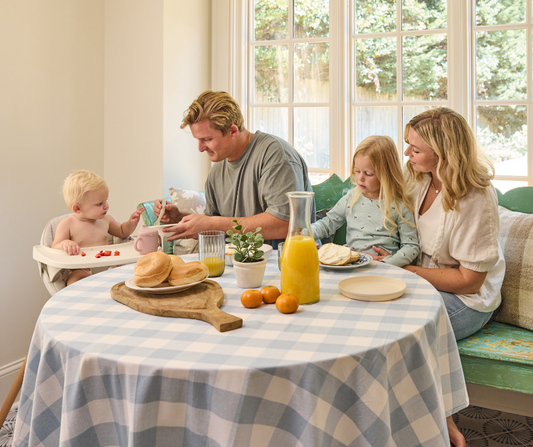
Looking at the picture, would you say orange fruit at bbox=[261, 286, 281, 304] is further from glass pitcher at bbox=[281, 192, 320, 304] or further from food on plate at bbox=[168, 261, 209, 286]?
food on plate at bbox=[168, 261, 209, 286]

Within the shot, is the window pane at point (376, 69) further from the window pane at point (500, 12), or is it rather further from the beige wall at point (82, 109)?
the beige wall at point (82, 109)

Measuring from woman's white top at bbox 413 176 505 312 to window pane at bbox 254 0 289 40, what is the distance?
6.04 ft

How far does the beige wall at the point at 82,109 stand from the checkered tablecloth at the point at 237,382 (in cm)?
159

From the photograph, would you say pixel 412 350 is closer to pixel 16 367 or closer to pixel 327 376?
pixel 327 376

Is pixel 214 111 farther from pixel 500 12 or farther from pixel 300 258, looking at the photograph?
pixel 500 12

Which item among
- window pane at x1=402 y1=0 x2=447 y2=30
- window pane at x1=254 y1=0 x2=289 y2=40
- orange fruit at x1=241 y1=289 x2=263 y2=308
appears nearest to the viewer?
orange fruit at x1=241 y1=289 x2=263 y2=308

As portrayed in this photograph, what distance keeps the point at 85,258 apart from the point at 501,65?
2.47 m

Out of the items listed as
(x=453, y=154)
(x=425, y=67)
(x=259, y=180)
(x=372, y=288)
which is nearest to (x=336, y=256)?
(x=372, y=288)

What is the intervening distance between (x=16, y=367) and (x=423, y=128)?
2330 millimetres

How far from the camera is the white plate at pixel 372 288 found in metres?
1.15

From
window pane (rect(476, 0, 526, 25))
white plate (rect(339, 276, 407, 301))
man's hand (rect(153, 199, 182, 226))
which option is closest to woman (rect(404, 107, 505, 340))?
white plate (rect(339, 276, 407, 301))

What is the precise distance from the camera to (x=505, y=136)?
2.66 m

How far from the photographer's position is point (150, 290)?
45.4 inches

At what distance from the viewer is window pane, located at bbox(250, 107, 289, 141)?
3143 mm
